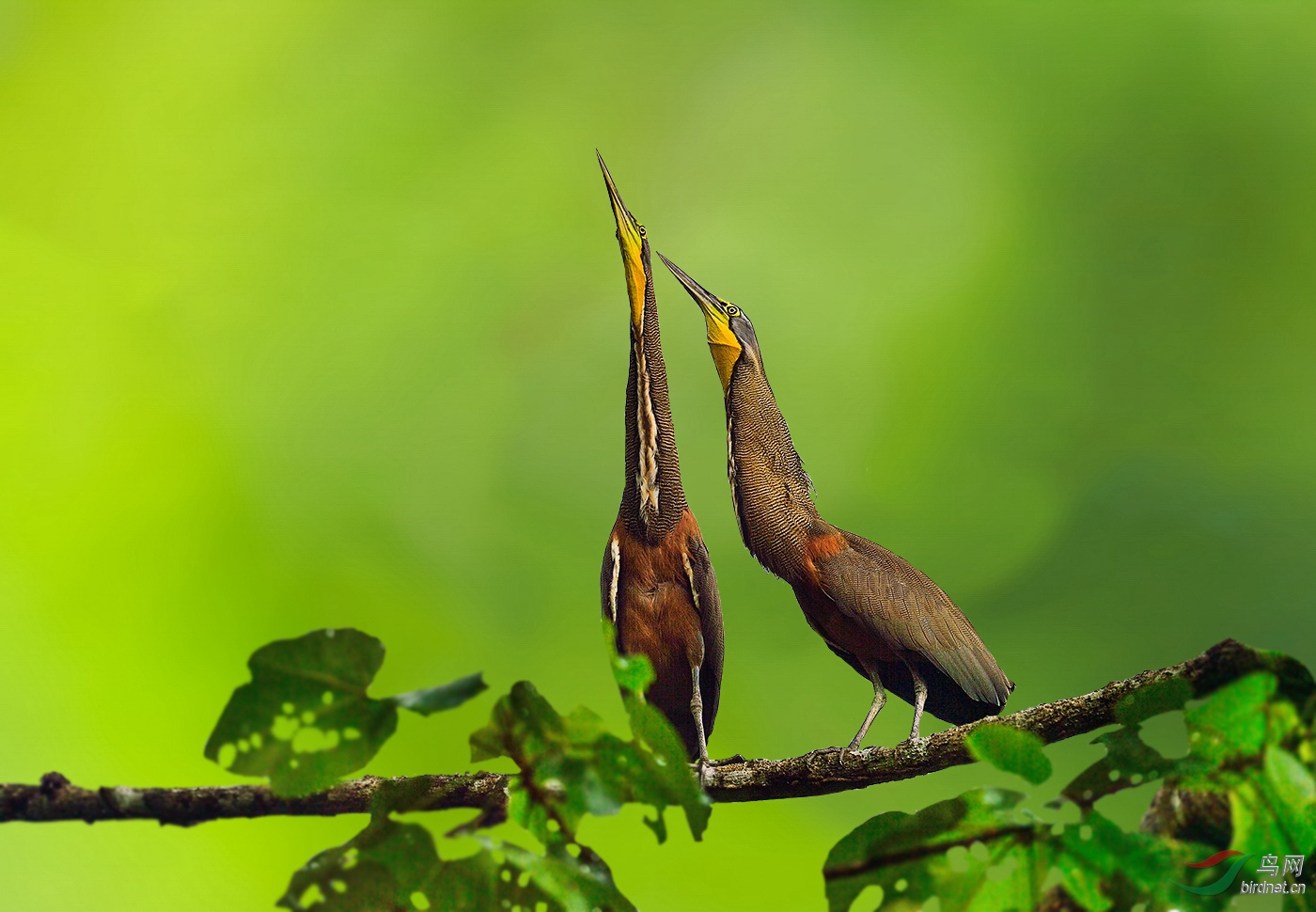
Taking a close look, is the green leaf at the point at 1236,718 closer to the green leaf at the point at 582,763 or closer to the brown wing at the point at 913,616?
the green leaf at the point at 582,763

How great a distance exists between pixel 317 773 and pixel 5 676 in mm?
946

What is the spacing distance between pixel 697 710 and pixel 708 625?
0.09 metres

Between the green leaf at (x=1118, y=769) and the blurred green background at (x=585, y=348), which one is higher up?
the blurred green background at (x=585, y=348)

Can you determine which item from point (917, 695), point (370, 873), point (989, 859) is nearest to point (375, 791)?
point (370, 873)

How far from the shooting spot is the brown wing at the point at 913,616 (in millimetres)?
1080

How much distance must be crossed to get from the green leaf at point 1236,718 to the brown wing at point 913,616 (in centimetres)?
55

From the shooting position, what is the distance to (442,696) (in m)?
0.56

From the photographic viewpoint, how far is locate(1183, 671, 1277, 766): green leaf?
20.5 inches

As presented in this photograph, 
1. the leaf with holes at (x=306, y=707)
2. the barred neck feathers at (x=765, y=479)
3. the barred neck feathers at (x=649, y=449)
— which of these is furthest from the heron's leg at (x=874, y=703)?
the leaf with holes at (x=306, y=707)

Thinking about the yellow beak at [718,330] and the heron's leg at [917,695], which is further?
the yellow beak at [718,330]

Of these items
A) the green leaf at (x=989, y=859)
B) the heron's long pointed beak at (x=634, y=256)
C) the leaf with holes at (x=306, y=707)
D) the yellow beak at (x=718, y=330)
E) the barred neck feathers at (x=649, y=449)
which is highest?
the heron's long pointed beak at (x=634, y=256)

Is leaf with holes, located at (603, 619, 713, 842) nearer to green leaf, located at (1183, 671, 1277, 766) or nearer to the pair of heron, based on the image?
green leaf, located at (1183, 671, 1277, 766)

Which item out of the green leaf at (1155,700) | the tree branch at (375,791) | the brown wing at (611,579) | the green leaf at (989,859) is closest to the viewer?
the green leaf at (989,859)

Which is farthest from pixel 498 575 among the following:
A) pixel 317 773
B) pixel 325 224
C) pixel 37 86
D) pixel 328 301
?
pixel 37 86
